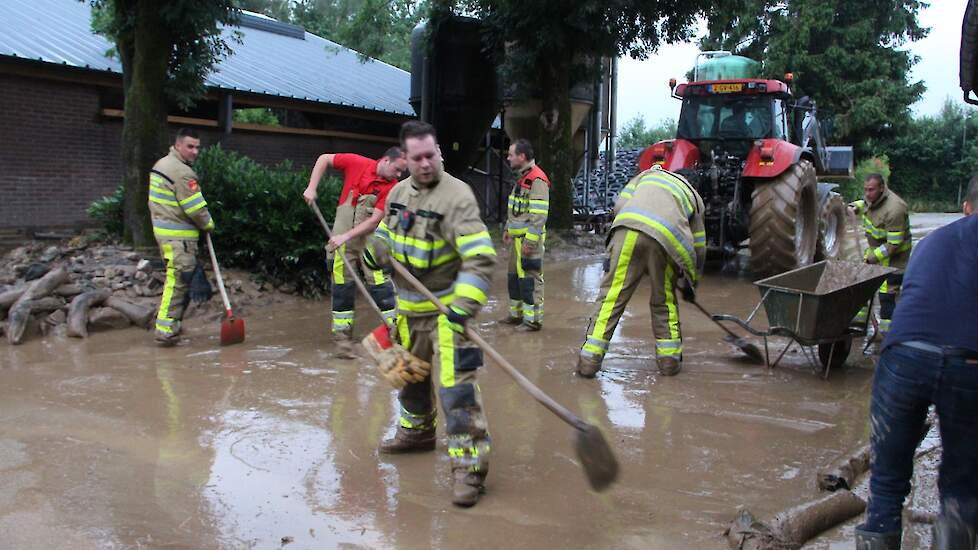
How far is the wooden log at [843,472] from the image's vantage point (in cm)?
409

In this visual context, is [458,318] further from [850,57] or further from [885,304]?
[850,57]

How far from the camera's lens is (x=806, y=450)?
477 centimetres

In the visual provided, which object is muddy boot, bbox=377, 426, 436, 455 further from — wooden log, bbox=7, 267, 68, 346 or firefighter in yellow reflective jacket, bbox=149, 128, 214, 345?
wooden log, bbox=7, 267, 68, 346

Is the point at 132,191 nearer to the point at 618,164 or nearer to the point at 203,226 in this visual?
the point at 203,226

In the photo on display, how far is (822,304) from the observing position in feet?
19.5

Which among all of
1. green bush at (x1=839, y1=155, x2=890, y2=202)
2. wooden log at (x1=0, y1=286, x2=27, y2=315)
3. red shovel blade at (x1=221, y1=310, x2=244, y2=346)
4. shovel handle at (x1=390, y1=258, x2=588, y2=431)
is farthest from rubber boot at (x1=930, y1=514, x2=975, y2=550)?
green bush at (x1=839, y1=155, x2=890, y2=202)

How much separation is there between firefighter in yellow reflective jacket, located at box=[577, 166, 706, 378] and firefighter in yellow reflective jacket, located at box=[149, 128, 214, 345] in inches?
137

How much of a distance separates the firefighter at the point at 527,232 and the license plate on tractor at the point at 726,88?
163 inches

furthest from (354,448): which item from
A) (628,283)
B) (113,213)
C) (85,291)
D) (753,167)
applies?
(753,167)

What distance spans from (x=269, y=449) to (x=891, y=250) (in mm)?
5766

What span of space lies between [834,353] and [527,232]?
2.83 meters

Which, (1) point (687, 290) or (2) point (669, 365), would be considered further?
(1) point (687, 290)

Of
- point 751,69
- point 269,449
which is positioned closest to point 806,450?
point 269,449

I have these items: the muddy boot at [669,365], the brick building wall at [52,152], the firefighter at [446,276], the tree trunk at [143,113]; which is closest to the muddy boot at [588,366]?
the muddy boot at [669,365]
